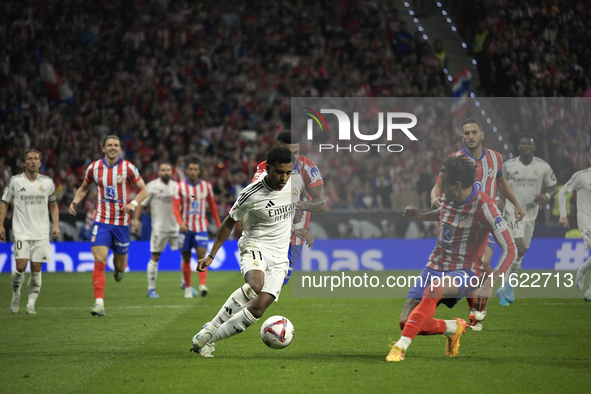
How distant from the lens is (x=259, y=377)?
5.54 metres

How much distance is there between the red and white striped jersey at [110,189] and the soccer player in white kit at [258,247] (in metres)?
3.86

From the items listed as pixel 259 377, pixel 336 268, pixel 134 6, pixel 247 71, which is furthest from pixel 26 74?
pixel 259 377

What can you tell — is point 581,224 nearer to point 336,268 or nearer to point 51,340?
point 336,268

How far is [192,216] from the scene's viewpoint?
496 inches

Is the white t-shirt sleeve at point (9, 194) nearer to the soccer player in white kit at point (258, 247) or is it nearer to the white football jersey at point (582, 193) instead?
the soccer player in white kit at point (258, 247)

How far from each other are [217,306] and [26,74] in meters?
15.0

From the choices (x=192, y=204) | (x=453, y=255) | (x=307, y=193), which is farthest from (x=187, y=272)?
(x=453, y=255)

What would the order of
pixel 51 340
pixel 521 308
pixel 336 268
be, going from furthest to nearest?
pixel 336 268, pixel 521 308, pixel 51 340

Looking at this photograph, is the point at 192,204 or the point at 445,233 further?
the point at 192,204

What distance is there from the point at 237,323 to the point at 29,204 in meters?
5.63

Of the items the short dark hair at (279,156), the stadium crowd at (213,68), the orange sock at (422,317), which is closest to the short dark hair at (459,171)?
the orange sock at (422,317)

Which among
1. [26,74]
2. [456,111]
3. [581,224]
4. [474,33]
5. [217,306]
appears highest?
[474,33]

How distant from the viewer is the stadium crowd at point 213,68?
20.3 metres

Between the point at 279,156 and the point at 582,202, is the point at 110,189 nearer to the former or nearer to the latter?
the point at 279,156
